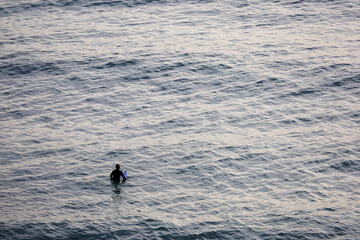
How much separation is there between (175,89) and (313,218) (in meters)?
19.4

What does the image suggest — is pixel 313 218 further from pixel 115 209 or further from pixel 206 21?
pixel 206 21

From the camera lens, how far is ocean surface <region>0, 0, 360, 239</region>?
89.8 ft

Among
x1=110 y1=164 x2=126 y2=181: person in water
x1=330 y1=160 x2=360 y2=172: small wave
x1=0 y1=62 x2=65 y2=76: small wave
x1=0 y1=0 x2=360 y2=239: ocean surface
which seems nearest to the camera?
x1=0 y1=0 x2=360 y2=239: ocean surface

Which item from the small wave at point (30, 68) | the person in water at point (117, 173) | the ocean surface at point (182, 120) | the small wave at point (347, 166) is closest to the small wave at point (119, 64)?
the ocean surface at point (182, 120)

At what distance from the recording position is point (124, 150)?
33.6m

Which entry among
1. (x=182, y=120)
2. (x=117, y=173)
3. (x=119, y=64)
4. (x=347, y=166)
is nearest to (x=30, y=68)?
(x=119, y=64)

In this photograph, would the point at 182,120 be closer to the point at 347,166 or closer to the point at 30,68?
the point at 347,166

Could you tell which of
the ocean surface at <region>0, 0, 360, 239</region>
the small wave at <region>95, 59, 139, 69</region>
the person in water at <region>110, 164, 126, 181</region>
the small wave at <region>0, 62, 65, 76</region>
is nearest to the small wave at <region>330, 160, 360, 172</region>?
the ocean surface at <region>0, 0, 360, 239</region>

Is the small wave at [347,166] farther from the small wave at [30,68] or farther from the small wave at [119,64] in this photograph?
the small wave at [30,68]

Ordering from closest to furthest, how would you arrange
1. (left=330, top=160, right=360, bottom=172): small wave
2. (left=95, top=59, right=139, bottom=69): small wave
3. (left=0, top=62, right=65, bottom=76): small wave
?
(left=330, top=160, right=360, bottom=172): small wave → (left=0, top=62, right=65, bottom=76): small wave → (left=95, top=59, right=139, bottom=69): small wave

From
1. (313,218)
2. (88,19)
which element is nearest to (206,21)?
(88,19)

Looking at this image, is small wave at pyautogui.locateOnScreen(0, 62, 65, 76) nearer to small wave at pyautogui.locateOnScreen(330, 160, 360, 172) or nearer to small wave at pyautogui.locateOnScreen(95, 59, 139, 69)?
small wave at pyautogui.locateOnScreen(95, 59, 139, 69)

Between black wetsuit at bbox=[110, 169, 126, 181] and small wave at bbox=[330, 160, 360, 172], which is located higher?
black wetsuit at bbox=[110, 169, 126, 181]

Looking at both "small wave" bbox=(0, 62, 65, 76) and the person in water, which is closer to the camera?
the person in water
